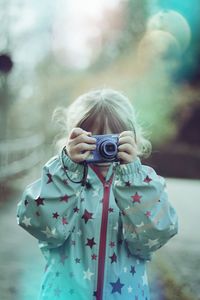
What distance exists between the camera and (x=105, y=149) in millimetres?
901

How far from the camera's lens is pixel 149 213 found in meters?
0.89

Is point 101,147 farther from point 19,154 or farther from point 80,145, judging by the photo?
point 19,154

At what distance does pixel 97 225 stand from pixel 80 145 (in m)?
0.11

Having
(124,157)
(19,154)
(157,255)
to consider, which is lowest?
(157,255)

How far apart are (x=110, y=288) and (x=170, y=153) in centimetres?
82

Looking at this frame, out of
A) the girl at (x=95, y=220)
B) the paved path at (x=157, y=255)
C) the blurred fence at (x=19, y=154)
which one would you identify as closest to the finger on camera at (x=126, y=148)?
the girl at (x=95, y=220)

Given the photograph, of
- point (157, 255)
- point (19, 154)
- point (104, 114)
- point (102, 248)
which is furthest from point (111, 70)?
point (102, 248)

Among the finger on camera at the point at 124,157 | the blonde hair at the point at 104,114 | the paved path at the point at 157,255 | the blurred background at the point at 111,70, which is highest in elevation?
the blurred background at the point at 111,70

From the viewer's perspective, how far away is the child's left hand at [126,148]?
901 millimetres

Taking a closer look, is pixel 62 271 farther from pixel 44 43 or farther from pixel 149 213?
pixel 44 43

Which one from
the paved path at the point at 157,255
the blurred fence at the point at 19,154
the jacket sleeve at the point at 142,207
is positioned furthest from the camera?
the blurred fence at the point at 19,154

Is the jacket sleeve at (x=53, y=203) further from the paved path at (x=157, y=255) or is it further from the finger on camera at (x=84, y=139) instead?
the paved path at (x=157, y=255)

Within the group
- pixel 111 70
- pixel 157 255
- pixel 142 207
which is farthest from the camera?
pixel 157 255

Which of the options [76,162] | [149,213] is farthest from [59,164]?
[149,213]
